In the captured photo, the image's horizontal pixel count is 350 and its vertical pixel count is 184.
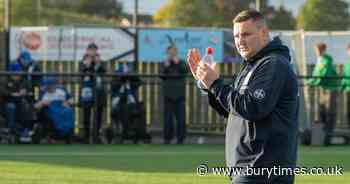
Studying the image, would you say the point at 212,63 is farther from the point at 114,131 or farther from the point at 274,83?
the point at 114,131

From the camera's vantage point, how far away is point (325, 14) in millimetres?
25297

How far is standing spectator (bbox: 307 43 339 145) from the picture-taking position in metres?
17.7

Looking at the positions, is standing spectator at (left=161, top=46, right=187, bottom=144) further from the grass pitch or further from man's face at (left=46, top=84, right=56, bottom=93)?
man's face at (left=46, top=84, right=56, bottom=93)

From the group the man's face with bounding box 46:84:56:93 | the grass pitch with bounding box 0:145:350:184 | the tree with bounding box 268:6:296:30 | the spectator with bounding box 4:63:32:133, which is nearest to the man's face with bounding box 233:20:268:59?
the grass pitch with bounding box 0:145:350:184

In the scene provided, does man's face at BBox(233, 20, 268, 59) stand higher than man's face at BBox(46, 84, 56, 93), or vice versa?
man's face at BBox(233, 20, 268, 59)

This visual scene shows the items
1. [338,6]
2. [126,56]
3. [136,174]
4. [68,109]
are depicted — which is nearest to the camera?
[136,174]

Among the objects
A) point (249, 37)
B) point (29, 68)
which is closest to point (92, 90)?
point (29, 68)

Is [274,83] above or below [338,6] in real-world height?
below

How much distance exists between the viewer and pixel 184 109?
685 inches

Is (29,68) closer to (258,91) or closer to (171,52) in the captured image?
(171,52)

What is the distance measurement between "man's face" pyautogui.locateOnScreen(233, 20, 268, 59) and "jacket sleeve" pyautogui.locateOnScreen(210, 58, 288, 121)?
0.40 ft


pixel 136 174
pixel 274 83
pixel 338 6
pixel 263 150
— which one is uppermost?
pixel 338 6

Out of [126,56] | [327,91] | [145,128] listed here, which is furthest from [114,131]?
[327,91]

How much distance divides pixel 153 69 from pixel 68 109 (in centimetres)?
387
